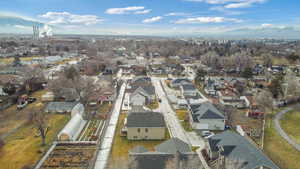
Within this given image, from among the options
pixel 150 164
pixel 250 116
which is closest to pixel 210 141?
pixel 150 164

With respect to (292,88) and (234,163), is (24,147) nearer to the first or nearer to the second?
(234,163)

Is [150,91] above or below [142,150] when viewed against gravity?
above

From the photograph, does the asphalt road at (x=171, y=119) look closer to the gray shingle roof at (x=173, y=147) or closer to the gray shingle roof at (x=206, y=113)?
the gray shingle roof at (x=206, y=113)

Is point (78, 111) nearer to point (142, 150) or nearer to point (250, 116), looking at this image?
point (142, 150)

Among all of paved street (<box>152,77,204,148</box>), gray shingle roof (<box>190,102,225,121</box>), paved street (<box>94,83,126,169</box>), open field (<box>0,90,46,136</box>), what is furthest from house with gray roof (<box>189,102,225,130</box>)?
open field (<box>0,90,46,136</box>)

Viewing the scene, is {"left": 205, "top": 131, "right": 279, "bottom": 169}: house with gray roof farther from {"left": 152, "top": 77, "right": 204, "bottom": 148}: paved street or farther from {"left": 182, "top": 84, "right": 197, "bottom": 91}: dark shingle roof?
{"left": 182, "top": 84, "right": 197, "bottom": 91}: dark shingle roof

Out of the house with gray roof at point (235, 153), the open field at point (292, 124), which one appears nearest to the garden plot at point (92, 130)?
the house with gray roof at point (235, 153)

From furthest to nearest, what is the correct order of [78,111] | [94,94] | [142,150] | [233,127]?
[94,94], [78,111], [233,127], [142,150]
